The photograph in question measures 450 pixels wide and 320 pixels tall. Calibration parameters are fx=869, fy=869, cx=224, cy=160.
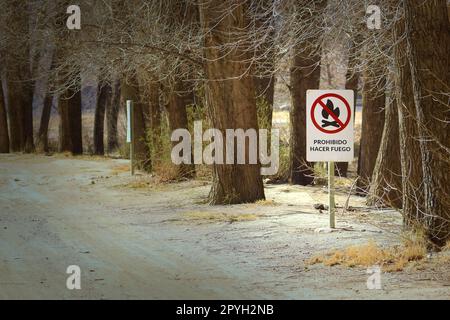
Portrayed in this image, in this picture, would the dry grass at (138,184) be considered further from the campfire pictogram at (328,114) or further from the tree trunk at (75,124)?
the tree trunk at (75,124)

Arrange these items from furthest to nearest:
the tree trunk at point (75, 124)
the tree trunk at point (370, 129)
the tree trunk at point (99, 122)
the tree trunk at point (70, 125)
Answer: the tree trunk at point (99, 122) → the tree trunk at point (75, 124) → the tree trunk at point (70, 125) → the tree trunk at point (370, 129)

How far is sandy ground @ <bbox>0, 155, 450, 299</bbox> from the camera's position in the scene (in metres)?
8.91

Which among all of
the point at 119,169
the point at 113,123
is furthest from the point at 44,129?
the point at 119,169

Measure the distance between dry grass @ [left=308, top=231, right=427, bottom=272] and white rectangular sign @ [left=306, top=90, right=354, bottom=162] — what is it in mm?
1771

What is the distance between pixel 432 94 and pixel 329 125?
183 centimetres

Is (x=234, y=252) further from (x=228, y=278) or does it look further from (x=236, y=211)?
(x=236, y=211)

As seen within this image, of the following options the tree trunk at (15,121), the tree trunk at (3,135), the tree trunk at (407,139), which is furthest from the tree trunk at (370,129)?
the tree trunk at (3,135)

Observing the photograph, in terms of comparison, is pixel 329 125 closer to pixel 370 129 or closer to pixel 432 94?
pixel 432 94

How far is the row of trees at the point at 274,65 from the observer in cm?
1080

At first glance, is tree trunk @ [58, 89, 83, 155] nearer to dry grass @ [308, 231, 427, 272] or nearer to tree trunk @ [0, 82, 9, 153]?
tree trunk @ [0, 82, 9, 153]

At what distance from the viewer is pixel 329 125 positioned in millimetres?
12094

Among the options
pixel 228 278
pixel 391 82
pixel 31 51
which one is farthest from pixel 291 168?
pixel 31 51

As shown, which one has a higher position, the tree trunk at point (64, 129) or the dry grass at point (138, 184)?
the tree trunk at point (64, 129)

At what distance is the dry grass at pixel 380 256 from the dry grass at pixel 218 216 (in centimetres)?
360
